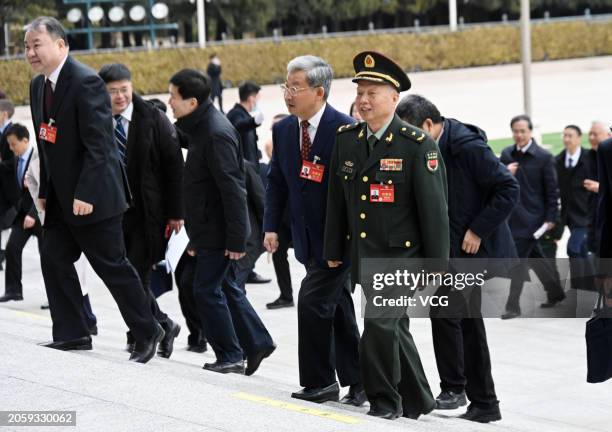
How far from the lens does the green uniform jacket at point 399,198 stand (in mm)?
6000

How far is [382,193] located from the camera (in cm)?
605

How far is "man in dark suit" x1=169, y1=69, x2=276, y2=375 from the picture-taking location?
293 inches

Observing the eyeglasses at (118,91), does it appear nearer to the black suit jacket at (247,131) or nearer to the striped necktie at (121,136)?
the striped necktie at (121,136)

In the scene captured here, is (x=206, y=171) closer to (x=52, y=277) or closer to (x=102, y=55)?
(x=52, y=277)

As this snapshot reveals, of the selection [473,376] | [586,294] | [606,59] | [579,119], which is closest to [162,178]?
[473,376]

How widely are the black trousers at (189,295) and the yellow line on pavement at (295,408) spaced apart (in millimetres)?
2355

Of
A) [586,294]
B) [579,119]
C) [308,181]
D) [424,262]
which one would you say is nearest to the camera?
[424,262]

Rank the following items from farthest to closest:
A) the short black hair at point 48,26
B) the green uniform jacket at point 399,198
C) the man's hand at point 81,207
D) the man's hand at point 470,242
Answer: the man's hand at point 470,242, the short black hair at point 48,26, the man's hand at point 81,207, the green uniform jacket at point 399,198

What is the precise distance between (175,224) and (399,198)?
2507 millimetres

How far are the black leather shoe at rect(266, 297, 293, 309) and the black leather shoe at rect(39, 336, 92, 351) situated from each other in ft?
13.2

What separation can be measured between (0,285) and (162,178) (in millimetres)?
5380

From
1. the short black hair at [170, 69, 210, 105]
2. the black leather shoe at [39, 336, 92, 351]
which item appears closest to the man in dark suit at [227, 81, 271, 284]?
the short black hair at [170, 69, 210, 105]

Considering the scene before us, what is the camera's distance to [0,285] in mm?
12969

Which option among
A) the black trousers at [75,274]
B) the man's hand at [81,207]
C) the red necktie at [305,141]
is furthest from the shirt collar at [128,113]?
the red necktie at [305,141]
